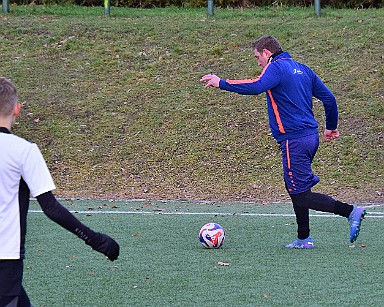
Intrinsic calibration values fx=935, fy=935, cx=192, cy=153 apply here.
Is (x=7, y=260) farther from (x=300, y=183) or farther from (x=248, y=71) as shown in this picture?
(x=248, y=71)

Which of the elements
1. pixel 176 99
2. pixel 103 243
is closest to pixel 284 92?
pixel 103 243

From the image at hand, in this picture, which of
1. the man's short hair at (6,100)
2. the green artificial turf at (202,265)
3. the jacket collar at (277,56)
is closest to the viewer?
the man's short hair at (6,100)

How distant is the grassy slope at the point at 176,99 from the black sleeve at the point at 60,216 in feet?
27.5

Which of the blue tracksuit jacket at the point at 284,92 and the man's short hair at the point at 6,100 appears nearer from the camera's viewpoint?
the man's short hair at the point at 6,100

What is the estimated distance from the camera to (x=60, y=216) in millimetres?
4445

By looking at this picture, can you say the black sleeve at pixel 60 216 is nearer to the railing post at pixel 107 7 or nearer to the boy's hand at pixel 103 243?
the boy's hand at pixel 103 243

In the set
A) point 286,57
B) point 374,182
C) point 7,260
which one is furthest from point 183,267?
point 374,182

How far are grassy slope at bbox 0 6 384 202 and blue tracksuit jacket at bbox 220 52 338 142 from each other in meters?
4.61

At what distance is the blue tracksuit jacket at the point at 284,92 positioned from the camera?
26.3ft

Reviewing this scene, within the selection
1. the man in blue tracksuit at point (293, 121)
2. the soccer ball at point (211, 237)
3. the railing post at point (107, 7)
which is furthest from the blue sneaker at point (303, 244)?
the railing post at point (107, 7)

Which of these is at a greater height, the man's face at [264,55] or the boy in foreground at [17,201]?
the man's face at [264,55]

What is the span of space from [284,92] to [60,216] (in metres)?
4.00

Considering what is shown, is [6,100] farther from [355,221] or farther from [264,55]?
[355,221]

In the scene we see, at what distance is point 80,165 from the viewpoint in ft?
47.1
